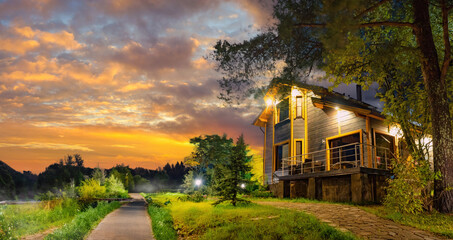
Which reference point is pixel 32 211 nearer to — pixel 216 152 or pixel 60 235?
pixel 60 235

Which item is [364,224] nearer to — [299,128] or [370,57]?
[370,57]

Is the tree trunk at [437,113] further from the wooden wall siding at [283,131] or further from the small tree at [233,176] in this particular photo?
the wooden wall siding at [283,131]

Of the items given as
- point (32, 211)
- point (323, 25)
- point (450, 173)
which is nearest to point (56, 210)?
point (32, 211)

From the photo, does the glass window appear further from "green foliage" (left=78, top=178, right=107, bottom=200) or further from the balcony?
"green foliage" (left=78, top=178, right=107, bottom=200)

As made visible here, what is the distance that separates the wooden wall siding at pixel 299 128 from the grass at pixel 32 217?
1438cm

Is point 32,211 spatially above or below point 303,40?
below

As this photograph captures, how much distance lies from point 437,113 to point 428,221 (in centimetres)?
370

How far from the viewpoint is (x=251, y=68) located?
11492 mm

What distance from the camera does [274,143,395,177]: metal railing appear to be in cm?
1622

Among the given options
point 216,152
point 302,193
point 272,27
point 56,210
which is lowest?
point 56,210

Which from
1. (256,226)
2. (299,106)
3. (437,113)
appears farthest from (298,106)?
(256,226)

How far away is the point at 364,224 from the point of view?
9.05 m

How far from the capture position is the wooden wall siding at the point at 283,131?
21688 mm

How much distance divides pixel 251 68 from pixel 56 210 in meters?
12.8
